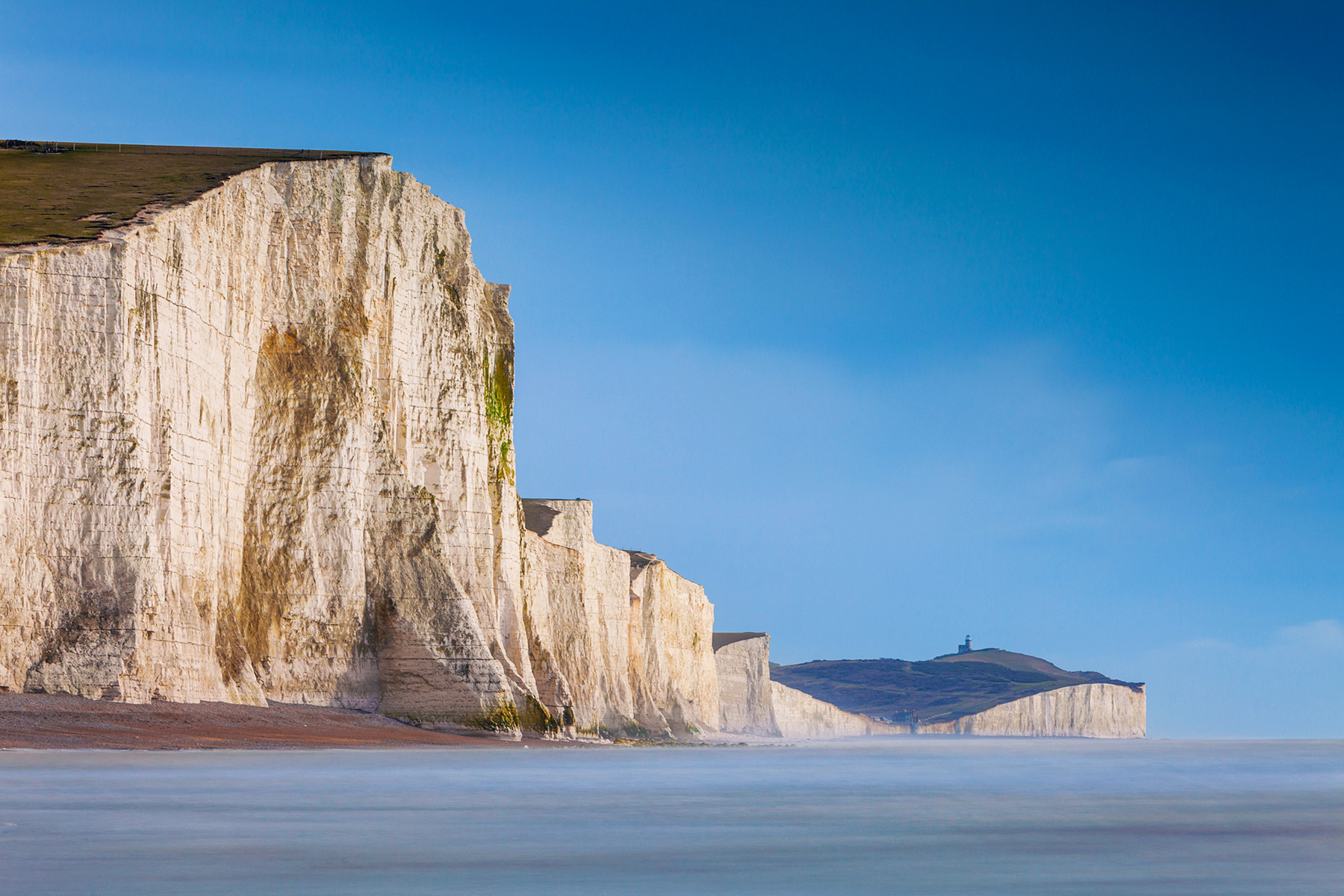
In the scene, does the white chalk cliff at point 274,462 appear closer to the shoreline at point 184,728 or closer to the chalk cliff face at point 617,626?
the shoreline at point 184,728

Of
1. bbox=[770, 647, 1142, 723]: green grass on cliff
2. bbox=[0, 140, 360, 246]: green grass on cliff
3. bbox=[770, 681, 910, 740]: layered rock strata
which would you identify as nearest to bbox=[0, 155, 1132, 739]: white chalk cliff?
bbox=[0, 140, 360, 246]: green grass on cliff

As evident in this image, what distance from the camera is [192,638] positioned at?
88.5ft

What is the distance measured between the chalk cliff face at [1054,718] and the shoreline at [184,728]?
130 metres

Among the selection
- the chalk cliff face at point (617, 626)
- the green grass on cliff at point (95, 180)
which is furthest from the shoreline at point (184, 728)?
the chalk cliff face at point (617, 626)

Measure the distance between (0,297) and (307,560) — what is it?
31.7ft

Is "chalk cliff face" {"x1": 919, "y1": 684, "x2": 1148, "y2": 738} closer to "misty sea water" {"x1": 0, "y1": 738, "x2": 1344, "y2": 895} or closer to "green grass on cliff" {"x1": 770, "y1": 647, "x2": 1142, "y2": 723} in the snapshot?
"green grass on cliff" {"x1": 770, "y1": 647, "x2": 1142, "y2": 723}

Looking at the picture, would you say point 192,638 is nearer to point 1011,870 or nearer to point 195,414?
point 195,414

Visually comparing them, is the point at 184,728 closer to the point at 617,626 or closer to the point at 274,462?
the point at 274,462

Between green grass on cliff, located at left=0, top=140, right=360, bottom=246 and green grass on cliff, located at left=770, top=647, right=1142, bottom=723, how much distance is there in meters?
127

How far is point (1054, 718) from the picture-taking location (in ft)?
511

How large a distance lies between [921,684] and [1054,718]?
79.8ft

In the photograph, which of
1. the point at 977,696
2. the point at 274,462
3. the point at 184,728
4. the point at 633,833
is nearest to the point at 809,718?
the point at 977,696

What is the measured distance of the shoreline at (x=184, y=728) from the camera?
833 inches

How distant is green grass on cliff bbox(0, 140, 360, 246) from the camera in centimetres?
2883
